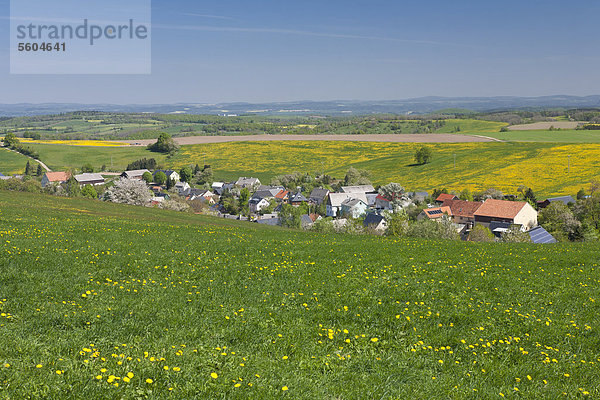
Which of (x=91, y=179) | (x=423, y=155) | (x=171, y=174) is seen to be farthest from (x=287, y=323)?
(x=423, y=155)

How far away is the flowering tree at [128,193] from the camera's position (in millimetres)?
76938

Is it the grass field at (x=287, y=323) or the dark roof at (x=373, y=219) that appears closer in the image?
the grass field at (x=287, y=323)

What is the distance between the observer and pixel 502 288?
50.5ft

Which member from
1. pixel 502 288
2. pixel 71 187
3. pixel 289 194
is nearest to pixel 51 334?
pixel 502 288

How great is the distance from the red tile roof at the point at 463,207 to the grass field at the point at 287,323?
68.9 metres

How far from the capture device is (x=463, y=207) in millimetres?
88250

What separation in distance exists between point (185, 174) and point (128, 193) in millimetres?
58266

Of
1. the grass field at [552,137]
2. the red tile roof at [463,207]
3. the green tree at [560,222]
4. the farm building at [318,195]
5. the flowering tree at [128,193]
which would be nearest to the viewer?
the green tree at [560,222]

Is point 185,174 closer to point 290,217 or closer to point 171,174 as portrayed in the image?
point 171,174

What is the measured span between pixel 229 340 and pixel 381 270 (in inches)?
321

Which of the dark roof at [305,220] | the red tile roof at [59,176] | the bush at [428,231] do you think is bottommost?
the dark roof at [305,220]

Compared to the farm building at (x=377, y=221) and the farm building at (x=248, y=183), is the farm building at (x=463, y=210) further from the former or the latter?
the farm building at (x=248, y=183)

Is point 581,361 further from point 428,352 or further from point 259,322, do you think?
point 259,322

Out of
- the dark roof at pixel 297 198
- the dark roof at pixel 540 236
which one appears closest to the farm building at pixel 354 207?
the dark roof at pixel 297 198
